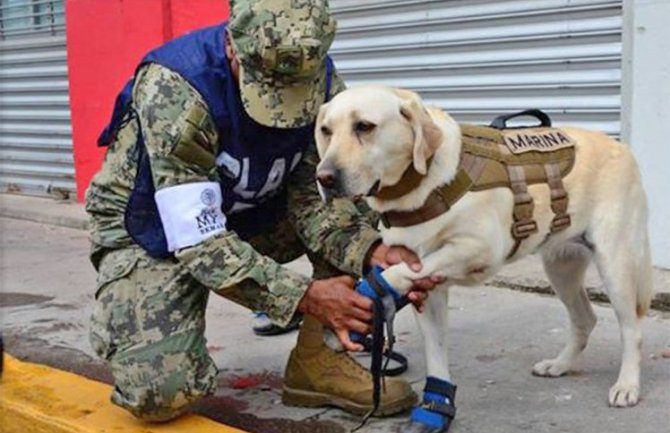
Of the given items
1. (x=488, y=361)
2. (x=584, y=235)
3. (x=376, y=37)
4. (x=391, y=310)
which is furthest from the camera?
(x=376, y=37)

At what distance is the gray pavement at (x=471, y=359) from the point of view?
3.30m

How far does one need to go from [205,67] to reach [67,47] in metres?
6.34

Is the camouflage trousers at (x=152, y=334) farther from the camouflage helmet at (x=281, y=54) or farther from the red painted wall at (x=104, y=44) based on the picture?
the red painted wall at (x=104, y=44)

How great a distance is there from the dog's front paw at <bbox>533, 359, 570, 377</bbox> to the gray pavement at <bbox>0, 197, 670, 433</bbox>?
0.03 meters

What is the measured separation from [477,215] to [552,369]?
3.27 feet

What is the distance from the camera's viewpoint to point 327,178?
266 cm

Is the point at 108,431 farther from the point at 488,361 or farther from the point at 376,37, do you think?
the point at 376,37

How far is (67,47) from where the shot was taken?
905 cm

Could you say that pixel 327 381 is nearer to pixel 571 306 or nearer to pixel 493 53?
pixel 571 306

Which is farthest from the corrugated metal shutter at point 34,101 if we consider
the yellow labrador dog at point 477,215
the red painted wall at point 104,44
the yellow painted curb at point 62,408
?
the yellow labrador dog at point 477,215

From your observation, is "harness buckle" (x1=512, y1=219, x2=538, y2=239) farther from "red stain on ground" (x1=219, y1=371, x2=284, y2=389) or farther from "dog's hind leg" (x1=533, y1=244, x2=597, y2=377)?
"red stain on ground" (x1=219, y1=371, x2=284, y2=389)

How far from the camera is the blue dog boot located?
3113mm

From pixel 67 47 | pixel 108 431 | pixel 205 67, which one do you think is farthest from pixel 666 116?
pixel 67 47

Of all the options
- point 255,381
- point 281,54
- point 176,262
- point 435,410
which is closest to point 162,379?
point 176,262
